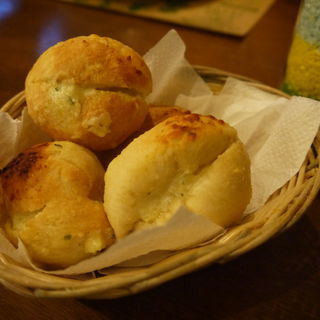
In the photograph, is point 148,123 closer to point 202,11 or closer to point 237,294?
point 237,294

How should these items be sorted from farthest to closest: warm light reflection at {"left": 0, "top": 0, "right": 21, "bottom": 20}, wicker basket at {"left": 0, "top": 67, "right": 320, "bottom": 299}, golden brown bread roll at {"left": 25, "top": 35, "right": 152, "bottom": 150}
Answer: warm light reflection at {"left": 0, "top": 0, "right": 21, "bottom": 20} < golden brown bread roll at {"left": 25, "top": 35, "right": 152, "bottom": 150} < wicker basket at {"left": 0, "top": 67, "right": 320, "bottom": 299}

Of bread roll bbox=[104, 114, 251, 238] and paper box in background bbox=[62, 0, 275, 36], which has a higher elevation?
bread roll bbox=[104, 114, 251, 238]

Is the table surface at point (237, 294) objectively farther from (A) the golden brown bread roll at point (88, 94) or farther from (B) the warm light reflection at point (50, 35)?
(B) the warm light reflection at point (50, 35)

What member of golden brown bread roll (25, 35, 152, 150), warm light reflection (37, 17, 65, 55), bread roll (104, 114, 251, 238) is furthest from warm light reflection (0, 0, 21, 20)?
bread roll (104, 114, 251, 238)

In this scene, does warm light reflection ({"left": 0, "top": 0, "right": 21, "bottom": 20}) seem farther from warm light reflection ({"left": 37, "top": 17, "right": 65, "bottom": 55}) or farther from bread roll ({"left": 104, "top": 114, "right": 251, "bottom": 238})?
bread roll ({"left": 104, "top": 114, "right": 251, "bottom": 238})

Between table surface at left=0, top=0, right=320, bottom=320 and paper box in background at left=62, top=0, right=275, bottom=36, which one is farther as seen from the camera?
paper box in background at left=62, top=0, right=275, bottom=36

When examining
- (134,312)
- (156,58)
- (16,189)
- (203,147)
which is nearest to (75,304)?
(134,312)
